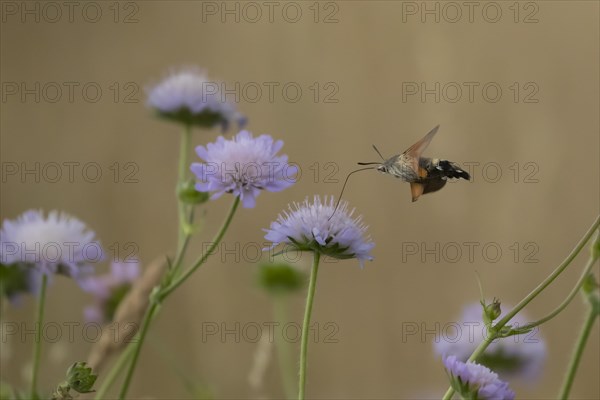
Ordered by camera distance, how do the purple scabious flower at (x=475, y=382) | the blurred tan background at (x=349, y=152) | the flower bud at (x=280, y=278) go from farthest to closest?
the blurred tan background at (x=349, y=152) < the flower bud at (x=280, y=278) < the purple scabious flower at (x=475, y=382)

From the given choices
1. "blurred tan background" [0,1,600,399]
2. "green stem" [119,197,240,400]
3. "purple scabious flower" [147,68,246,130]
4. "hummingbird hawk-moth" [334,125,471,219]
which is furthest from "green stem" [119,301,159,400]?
"blurred tan background" [0,1,600,399]

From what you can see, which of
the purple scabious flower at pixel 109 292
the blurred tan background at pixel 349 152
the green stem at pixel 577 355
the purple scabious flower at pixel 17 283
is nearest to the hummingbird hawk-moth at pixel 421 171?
the green stem at pixel 577 355

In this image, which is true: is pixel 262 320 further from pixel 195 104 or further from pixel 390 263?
pixel 195 104

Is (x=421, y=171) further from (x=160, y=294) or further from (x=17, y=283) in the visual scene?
(x=17, y=283)

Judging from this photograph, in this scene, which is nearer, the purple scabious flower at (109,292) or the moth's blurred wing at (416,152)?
the moth's blurred wing at (416,152)

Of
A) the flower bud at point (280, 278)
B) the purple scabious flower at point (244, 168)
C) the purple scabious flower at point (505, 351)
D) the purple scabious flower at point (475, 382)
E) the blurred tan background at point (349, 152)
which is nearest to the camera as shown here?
the purple scabious flower at point (475, 382)

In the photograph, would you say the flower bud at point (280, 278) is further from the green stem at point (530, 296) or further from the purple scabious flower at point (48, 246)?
the green stem at point (530, 296)

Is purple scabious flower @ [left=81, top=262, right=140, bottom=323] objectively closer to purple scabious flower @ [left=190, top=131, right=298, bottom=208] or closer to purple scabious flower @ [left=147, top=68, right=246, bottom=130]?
purple scabious flower @ [left=147, top=68, right=246, bottom=130]

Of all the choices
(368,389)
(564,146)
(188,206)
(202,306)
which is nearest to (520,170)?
(564,146)
